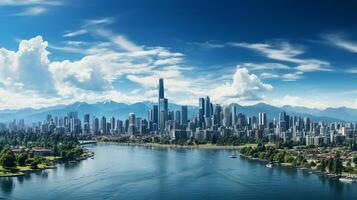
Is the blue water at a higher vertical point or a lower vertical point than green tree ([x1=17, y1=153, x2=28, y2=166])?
lower

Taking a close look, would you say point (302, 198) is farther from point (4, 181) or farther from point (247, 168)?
point (4, 181)

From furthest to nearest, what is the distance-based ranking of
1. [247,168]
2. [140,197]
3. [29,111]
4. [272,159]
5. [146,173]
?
[29,111] < [272,159] < [247,168] < [146,173] < [140,197]

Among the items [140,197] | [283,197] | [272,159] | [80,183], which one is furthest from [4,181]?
[272,159]

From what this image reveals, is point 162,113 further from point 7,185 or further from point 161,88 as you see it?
point 7,185

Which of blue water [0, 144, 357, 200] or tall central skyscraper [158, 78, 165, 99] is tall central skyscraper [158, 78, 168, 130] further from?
blue water [0, 144, 357, 200]

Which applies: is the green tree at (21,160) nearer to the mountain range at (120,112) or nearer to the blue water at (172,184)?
the blue water at (172,184)

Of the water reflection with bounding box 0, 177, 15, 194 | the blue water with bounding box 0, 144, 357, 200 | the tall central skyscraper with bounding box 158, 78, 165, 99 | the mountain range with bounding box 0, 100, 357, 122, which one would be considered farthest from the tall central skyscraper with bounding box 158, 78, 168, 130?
the mountain range with bounding box 0, 100, 357, 122

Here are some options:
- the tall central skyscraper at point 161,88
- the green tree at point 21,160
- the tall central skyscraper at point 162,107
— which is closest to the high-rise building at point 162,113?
the tall central skyscraper at point 162,107

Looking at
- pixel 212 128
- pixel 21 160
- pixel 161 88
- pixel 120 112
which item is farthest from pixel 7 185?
pixel 120 112

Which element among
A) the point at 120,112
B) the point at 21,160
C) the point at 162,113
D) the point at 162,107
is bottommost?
the point at 21,160
